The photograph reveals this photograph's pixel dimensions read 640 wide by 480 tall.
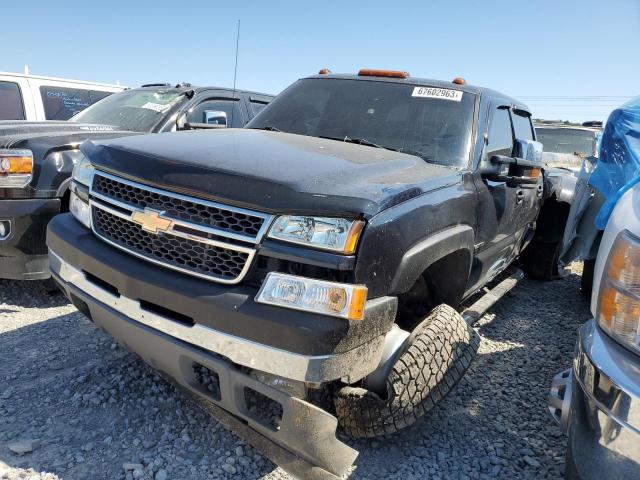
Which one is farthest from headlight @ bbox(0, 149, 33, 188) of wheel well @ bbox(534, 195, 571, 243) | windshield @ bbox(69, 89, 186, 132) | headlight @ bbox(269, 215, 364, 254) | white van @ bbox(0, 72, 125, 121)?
wheel well @ bbox(534, 195, 571, 243)

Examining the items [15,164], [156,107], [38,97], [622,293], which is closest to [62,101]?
[38,97]

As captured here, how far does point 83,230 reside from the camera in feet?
8.09

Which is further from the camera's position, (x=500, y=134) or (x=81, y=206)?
(x=500, y=134)

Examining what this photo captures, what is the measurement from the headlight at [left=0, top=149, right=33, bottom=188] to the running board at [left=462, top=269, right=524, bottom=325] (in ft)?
10.5

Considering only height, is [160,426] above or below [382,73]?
below

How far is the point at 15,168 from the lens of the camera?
3537 mm

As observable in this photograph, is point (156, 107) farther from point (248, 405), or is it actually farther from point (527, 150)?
point (248, 405)

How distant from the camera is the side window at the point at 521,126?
413cm

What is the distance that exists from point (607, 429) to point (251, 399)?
1.36 m

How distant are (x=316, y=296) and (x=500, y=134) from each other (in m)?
2.50

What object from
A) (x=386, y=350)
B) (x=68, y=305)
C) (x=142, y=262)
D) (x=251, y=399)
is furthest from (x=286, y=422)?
A: (x=68, y=305)

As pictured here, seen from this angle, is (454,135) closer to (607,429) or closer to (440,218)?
(440,218)

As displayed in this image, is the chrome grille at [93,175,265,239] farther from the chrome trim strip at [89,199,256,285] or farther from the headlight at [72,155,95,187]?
the headlight at [72,155,95,187]

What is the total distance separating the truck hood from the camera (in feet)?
6.07
